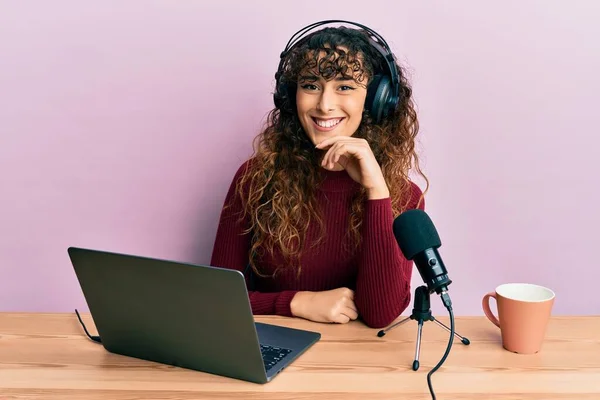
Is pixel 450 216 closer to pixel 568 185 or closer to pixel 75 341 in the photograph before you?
pixel 568 185

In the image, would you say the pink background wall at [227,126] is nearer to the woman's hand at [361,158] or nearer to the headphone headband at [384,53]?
the headphone headband at [384,53]

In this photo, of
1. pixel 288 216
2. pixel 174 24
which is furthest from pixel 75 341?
pixel 174 24

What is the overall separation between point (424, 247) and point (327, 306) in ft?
1.08

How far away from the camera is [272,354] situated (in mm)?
1253

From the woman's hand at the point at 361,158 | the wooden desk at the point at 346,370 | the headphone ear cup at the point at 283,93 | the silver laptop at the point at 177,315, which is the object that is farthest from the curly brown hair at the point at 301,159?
the silver laptop at the point at 177,315

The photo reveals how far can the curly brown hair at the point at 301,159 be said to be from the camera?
5.44 feet

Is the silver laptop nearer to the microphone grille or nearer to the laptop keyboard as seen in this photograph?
the laptop keyboard

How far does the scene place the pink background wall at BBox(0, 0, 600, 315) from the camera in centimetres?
193

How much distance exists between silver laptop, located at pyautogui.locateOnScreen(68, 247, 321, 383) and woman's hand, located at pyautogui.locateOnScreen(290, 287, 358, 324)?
0.56 ft

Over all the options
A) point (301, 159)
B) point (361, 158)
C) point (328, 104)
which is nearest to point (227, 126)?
point (301, 159)

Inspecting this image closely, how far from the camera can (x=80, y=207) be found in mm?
2029

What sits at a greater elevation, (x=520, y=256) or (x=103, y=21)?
(x=103, y=21)

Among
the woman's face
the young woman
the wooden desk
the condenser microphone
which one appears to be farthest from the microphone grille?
the woman's face

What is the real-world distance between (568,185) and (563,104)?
9.1 inches
